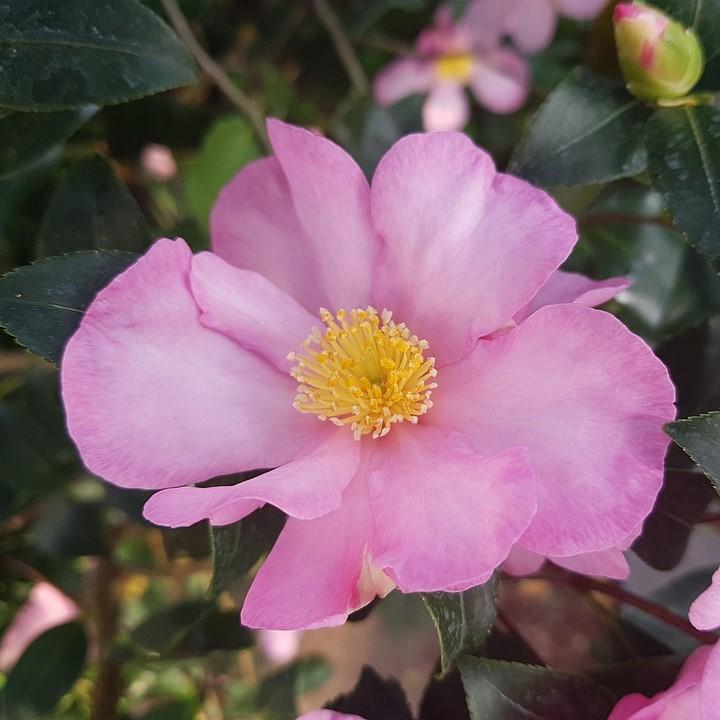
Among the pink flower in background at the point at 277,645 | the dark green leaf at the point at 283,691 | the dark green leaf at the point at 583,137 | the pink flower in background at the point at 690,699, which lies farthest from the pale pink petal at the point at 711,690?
the pink flower in background at the point at 277,645

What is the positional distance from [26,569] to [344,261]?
22.0 inches

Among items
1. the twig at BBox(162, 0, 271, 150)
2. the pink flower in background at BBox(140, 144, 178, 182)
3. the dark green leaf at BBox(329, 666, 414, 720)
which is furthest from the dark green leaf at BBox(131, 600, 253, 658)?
the pink flower in background at BBox(140, 144, 178, 182)

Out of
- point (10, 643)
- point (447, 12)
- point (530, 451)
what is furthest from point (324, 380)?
point (447, 12)

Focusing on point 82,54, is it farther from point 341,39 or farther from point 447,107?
point 447,107

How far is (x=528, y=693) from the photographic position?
49cm

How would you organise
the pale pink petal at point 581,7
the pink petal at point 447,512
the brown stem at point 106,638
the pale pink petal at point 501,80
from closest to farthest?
the pink petal at point 447,512 < the brown stem at point 106,638 < the pale pink petal at point 581,7 < the pale pink petal at point 501,80

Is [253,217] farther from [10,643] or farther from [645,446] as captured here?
[10,643]

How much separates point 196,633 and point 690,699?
44 centimetres

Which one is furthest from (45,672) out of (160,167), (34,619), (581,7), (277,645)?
(581,7)

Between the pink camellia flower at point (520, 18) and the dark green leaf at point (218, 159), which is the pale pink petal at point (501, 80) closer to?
the pink camellia flower at point (520, 18)

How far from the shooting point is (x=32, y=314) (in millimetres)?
480

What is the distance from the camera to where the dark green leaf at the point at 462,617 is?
453 mm

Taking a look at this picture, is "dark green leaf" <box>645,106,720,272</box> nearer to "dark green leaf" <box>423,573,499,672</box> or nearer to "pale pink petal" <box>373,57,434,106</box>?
"dark green leaf" <box>423,573,499,672</box>

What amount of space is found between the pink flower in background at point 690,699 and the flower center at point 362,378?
0.22 m
